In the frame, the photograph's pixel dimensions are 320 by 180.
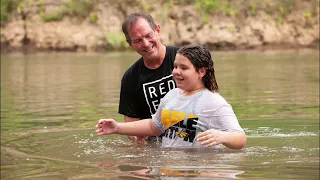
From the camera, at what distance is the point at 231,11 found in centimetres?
3073

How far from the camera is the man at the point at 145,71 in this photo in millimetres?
6590

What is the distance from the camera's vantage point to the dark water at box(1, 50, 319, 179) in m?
5.69

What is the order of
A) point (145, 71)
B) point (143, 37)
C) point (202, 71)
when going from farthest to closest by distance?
point (145, 71), point (143, 37), point (202, 71)

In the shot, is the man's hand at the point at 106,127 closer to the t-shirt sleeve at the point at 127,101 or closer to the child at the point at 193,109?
the child at the point at 193,109

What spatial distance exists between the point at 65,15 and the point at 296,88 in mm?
19586

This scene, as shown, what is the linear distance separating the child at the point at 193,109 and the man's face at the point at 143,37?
2.48ft

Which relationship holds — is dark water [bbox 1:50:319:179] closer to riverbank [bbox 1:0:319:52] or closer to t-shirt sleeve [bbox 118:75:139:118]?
t-shirt sleeve [bbox 118:75:139:118]

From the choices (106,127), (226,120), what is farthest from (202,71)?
(106,127)

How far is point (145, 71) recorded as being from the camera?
7.18 meters

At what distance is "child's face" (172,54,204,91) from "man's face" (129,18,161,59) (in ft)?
2.84

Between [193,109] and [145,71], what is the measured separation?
143 centimetres

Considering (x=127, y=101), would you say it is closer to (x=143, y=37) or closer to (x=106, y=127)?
(x=143, y=37)

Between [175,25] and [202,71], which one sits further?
[175,25]

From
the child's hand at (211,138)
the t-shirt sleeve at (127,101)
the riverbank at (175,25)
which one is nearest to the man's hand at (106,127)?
the child's hand at (211,138)
